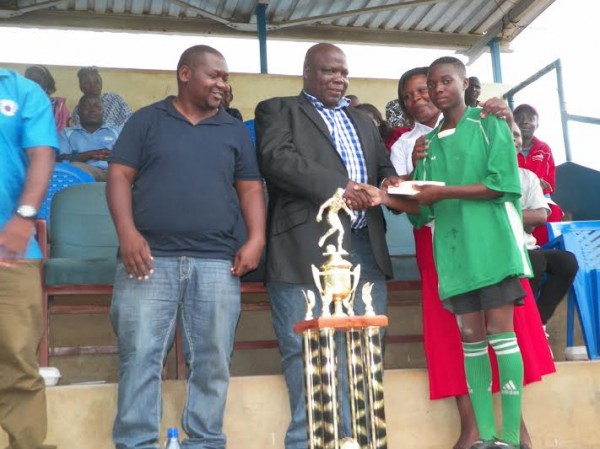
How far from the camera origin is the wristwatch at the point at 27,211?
9.31 ft

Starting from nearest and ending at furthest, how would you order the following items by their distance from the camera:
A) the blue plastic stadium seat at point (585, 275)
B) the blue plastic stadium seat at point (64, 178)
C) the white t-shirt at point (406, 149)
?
the white t-shirt at point (406, 149), the blue plastic stadium seat at point (585, 275), the blue plastic stadium seat at point (64, 178)

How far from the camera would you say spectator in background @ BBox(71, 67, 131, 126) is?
7.16 meters

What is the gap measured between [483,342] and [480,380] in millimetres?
149

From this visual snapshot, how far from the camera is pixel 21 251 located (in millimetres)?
2799

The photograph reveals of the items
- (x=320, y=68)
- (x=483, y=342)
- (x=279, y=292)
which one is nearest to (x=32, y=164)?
(x=279, y=292)

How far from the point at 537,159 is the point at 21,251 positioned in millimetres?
3968

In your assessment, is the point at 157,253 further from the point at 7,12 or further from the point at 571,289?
the point at 7,12

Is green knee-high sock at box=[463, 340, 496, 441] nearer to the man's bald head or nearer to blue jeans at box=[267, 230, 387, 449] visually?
blue jeans at box=[267, 230, 387, 449]

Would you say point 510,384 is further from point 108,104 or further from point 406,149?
point 108,104

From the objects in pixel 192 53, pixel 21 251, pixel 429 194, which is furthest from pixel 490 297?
pixel 21 251

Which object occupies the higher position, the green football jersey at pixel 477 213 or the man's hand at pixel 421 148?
the man's hand at pixel 421 148

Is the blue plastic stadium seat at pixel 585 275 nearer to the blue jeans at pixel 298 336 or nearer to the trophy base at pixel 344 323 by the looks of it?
the blue jeans at pixel 298 336

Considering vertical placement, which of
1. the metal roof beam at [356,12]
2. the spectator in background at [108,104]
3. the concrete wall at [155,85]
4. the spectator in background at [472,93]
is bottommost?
the spectator in background at [472,93]

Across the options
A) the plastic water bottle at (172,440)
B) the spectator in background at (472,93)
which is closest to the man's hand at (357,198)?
the plastic water bottle at (172,440)
